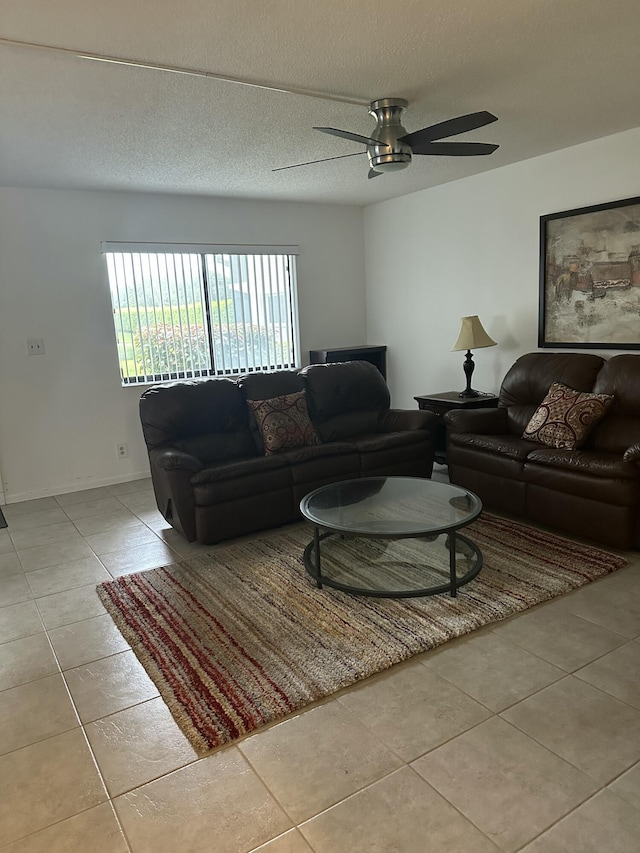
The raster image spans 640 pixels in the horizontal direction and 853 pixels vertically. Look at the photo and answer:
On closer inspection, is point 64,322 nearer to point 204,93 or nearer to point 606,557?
point 204,93

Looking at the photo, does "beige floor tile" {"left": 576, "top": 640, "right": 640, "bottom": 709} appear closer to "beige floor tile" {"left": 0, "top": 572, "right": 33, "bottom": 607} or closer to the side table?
the side table

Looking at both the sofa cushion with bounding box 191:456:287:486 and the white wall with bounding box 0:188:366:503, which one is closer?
the sofa cushion with bounding box 191:456:287:486

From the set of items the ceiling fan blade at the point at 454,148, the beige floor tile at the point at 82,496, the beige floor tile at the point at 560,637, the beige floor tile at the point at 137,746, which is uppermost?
the ceiling fan blade at the point at 454,148

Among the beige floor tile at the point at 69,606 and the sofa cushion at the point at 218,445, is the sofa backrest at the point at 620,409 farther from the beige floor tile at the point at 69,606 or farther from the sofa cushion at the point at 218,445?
the beige floor tile at the point at 69,606

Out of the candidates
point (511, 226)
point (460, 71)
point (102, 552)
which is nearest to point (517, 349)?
point (511, 226)

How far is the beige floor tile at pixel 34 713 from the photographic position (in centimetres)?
→ 200

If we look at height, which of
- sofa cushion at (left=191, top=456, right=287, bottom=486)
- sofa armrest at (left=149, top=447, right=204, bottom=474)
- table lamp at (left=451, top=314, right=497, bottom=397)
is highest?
table lamp at (left=451, top=314, right=497, bottom=397)

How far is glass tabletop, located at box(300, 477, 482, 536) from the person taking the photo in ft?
9.04

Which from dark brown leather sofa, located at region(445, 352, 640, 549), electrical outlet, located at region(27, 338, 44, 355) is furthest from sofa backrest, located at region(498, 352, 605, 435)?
electrical outlet, located at region(27, 338, 44, 355)

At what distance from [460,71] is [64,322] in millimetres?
3533

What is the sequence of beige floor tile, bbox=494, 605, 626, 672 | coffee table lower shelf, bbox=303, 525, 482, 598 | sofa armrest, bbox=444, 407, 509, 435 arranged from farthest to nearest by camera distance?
1. sofa armrest, bbox=444, 407, 509, 435
2. coffee table lower shelf, bbox=303, 525, 482, 598
3. beige floor tile, bbox=494, 605, 626, 672

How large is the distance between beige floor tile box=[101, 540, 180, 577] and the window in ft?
6.51

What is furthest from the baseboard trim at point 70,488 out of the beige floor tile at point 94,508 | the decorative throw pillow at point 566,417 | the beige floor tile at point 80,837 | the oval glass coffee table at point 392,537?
the beige floor tile at point 80,837

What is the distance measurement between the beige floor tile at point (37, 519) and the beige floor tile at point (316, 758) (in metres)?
2.82
